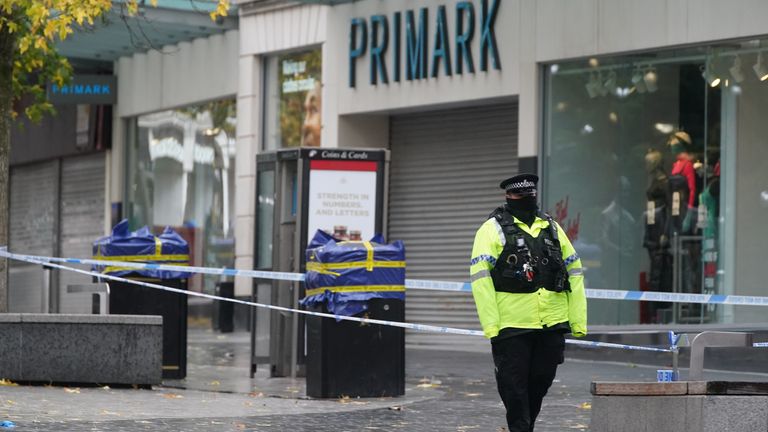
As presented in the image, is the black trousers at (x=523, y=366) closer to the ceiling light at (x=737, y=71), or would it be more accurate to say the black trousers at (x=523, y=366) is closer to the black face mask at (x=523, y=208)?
the black face mask at (x=523, y=208)

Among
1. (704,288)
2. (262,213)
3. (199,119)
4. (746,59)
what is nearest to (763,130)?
(746,59)

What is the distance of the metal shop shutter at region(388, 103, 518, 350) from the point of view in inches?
808

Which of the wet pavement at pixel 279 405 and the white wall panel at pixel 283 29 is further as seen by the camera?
the white wall panel at pixel 283 29

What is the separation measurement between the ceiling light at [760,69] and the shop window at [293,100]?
7853 mm

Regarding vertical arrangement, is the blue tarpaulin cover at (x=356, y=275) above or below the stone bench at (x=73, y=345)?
above

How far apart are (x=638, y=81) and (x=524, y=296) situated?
9.47 meters

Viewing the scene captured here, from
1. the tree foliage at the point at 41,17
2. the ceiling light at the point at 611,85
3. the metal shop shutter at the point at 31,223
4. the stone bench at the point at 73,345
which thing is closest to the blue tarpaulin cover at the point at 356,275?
the stone bench at the point at 73,345

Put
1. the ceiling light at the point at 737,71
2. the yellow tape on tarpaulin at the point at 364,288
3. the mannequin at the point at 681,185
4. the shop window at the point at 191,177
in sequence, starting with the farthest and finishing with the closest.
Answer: the shop window at the point at 191,177, the mannequin at the point at 681,185, the ceiling light at the point at 737,71, the yellow tape on tarpaulin at the point at 364,288

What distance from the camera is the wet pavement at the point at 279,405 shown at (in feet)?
34.4

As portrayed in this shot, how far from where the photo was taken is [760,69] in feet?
53.3

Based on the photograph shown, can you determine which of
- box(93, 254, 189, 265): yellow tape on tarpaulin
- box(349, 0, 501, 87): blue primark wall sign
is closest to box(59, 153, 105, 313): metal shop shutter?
box(349, 0, 501, 87): blue primark wall sign

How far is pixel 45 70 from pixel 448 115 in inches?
228

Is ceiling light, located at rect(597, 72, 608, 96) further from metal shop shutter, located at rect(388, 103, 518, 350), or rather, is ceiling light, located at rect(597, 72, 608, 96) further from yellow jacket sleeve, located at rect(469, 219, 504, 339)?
yellow jacket sleeve, located at rect(469, 219, 504, 339)

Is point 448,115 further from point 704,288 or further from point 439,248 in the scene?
point 704,288
